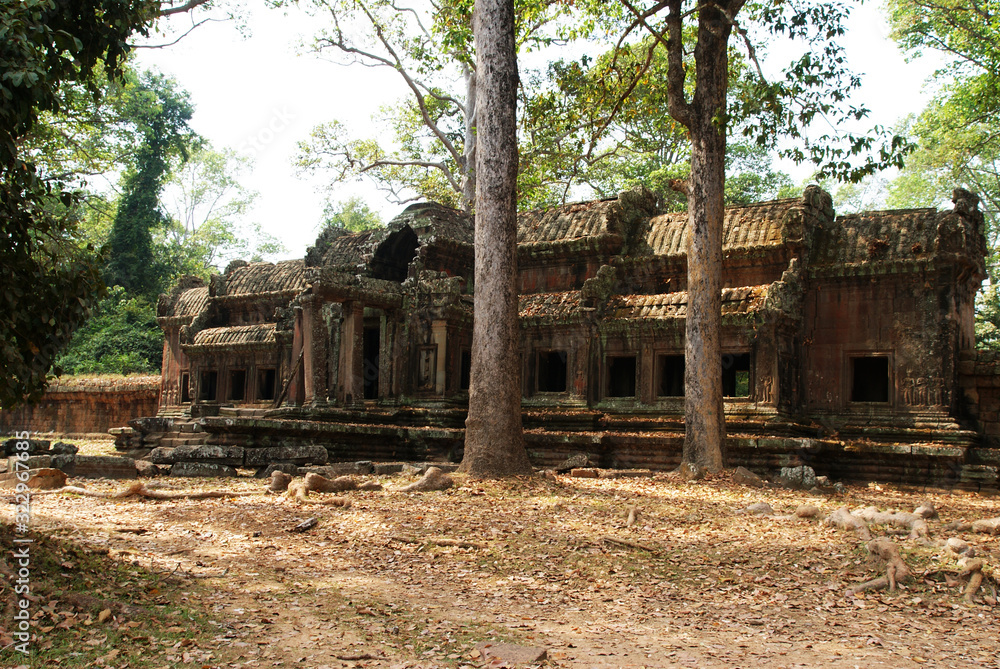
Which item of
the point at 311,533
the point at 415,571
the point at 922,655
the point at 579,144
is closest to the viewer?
the point at 922,655

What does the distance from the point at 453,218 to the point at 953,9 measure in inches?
532

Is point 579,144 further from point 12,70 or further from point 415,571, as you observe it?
point 12,70

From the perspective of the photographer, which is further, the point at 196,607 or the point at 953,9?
the point at 953,9

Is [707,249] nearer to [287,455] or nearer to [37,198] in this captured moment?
[287,455]

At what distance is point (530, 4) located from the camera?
15023 millimetres

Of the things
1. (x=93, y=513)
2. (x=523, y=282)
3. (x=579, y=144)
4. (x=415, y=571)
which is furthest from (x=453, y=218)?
(x=415, y=571)

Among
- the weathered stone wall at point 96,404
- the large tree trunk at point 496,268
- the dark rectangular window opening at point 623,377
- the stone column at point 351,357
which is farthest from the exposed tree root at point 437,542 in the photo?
the weathered stone wall at point 96,404

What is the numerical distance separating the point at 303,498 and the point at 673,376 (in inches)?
377

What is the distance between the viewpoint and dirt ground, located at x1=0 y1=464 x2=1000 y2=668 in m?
4.77

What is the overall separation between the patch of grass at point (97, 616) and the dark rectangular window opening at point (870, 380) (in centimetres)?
1358

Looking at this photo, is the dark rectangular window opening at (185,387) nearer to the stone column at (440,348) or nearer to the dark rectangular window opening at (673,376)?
the stone column at (440,348)

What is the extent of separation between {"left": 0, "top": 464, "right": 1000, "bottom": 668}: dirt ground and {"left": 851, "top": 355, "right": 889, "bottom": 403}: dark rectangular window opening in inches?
252

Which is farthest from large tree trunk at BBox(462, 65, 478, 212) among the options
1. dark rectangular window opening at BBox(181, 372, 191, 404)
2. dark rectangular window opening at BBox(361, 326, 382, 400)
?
dark rectangular window opening at BBox(181, 372, 191, 404)

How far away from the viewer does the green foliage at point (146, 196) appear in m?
32.2
